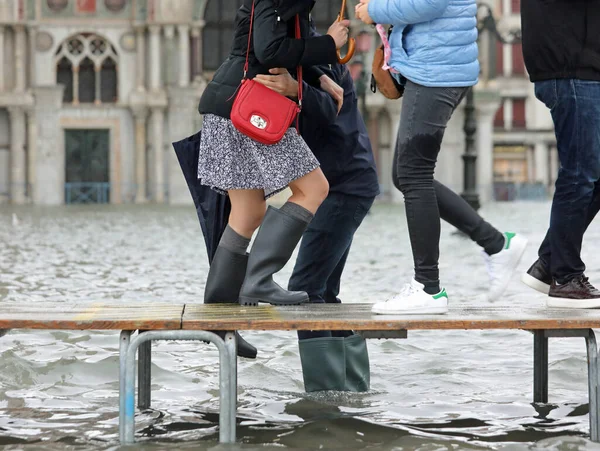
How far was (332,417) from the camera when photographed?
5.00 m

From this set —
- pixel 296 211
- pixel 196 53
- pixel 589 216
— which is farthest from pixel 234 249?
pixel 196 53

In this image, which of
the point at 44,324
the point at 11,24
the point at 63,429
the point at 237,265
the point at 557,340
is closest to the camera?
the point at 44,324

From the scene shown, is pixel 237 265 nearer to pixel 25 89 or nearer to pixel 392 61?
pixel 392 61

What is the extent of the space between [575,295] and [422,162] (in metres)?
0.89

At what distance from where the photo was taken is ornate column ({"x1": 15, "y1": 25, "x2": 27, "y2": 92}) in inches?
1543

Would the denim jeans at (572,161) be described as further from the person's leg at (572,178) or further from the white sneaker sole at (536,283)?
the white sneaker sole at (536,283)

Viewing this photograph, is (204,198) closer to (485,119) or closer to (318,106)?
(318,106)

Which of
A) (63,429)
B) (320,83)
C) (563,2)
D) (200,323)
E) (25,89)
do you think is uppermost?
(25,89)

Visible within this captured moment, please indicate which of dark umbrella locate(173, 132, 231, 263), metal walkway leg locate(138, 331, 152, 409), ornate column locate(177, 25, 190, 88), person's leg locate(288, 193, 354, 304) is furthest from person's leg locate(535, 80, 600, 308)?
ornate column locate(177, 25, 190, 88)

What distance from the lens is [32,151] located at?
39594 millimetres

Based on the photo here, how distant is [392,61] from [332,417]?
1.50 metres

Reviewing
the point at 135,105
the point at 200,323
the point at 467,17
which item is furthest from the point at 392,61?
the point at 135,105

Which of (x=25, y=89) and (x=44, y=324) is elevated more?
(x=25, y=89)

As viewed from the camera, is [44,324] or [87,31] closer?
[44,324]
